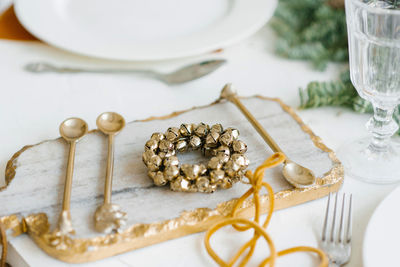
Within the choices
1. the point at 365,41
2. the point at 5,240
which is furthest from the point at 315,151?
the point at 5,240

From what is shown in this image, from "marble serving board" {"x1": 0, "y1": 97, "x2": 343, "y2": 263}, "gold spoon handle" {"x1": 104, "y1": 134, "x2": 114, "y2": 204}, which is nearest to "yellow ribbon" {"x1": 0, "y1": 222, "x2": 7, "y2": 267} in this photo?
"marble serving board" {"x1": 0, "y1": 97, "x2": 343, "y2": 263}

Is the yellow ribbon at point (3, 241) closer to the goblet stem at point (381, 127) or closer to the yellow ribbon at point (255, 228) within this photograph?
the yellow ribbon at point (255, 228)

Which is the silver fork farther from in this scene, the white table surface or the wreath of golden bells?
the wreath of golden bells

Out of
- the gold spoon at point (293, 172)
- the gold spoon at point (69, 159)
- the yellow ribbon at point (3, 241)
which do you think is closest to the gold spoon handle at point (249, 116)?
the gold spoon at point (293, 172)

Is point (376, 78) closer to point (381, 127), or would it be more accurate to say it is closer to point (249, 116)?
point (381, 127)

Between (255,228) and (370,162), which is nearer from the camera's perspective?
(255,228)

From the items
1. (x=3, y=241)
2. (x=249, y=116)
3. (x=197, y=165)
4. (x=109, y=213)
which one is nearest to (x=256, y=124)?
(x=249, y=116)

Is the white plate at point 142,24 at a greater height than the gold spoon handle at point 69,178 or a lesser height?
greater
